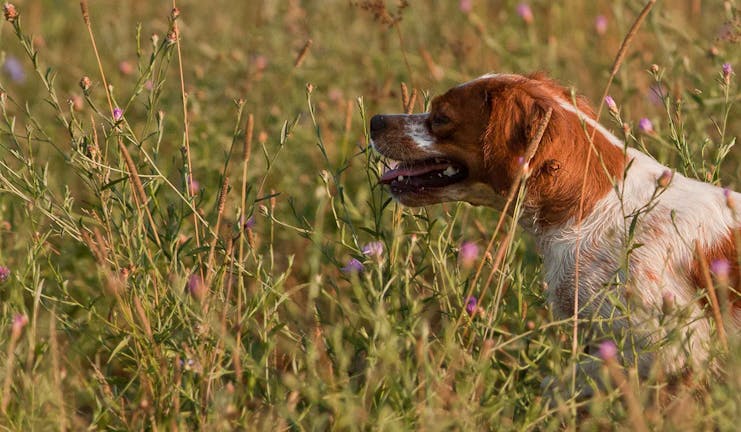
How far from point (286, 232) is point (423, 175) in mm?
1325

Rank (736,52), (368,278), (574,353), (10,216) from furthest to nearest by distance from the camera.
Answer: (736,52), (10,216), (574,353), (368,278)

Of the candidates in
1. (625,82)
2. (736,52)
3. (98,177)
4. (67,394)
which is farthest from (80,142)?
(736,52)

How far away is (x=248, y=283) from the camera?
4.57 meters

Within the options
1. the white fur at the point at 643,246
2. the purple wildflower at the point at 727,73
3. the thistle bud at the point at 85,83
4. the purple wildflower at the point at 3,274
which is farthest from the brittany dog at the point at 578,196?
the purple wildflower at the point at 3,274

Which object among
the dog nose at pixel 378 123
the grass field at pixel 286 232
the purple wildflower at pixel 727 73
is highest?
the purple wildflower at pixel 727 73

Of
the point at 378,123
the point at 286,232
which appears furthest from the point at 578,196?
the point at 286,232

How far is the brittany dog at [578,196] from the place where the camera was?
126 inches

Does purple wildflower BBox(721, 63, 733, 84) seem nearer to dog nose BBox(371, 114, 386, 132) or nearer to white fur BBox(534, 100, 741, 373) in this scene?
white fur BBox(534, 100, 741, 373)

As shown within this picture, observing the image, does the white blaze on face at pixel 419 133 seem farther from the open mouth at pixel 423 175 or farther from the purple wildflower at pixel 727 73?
the purple wildflower at pixel 727 73

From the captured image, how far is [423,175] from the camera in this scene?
145 inches

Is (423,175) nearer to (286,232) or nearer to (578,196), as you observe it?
(578,196)

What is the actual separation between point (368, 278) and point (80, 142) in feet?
3.86

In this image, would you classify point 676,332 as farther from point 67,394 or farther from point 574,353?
point 67,394

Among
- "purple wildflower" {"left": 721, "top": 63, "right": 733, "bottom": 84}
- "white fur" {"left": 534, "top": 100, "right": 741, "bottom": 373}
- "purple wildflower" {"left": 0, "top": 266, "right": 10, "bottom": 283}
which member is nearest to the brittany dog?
"white fur" {"left": 534, "top": 100, "right": 741, "bottom": 373}
